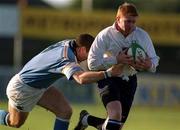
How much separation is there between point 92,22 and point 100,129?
81.7ft

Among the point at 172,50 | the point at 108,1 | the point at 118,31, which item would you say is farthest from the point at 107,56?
the point at 108,1

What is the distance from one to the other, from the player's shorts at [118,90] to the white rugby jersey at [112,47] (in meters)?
0.20

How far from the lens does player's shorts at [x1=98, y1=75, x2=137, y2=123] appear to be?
12.9 meters

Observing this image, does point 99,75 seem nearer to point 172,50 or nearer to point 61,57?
point 61,57

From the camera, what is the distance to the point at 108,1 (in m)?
69.5

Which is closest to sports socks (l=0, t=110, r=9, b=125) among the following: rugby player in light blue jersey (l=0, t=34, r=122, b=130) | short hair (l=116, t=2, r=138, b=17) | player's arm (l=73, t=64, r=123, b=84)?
rugby player in light blue jersey (l=0, t=34, r=122, b=130)

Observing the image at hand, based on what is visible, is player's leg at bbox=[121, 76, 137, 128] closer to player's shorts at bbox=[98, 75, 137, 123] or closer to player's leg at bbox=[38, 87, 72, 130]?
player's shorts at bbox=[98, 75, 137, 123]

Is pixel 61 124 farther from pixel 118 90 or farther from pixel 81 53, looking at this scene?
pixel 81 53

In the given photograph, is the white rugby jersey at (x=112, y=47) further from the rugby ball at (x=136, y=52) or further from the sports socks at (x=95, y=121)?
the sports socks at (x=95, y=121)

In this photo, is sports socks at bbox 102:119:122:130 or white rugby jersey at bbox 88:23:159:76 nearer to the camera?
white rugby jersey at bbox 88:23:159:76

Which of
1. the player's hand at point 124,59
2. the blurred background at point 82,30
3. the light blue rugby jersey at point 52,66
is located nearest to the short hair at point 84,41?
the light blue rugby jersey at point 52,66

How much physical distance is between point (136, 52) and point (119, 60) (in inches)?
12.8

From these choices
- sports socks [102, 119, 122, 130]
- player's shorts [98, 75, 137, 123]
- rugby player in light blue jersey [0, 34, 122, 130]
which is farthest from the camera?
player's shorts [98, 75, 137, 123]

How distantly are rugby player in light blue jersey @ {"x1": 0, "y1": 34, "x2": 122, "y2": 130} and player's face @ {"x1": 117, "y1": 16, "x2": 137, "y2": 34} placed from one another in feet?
1.53
